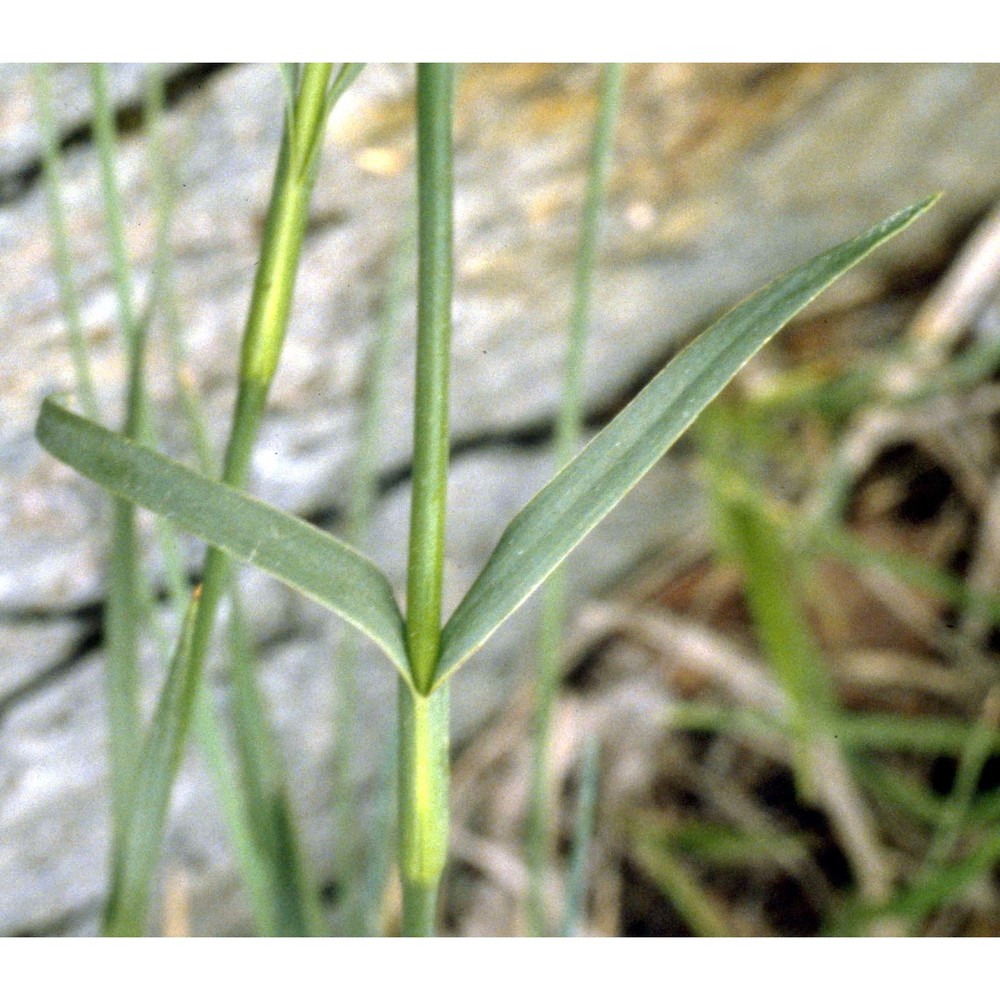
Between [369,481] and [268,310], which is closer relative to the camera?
[268,310]

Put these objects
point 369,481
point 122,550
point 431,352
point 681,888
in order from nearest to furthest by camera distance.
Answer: point 431,352
point 122,550
point 369,481
point 681,888

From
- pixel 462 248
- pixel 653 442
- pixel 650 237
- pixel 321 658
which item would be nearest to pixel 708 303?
pixel 650 237

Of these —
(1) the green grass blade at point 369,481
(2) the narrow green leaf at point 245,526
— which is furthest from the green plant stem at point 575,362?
(2) the narrow green leaf at point 245,526

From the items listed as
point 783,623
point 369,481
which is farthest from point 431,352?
point 783,623

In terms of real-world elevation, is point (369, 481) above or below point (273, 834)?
above

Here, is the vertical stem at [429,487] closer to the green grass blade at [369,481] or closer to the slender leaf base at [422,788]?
the slender leaf base at [422,788]

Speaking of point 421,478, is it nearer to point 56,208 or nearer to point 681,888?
point 56,208

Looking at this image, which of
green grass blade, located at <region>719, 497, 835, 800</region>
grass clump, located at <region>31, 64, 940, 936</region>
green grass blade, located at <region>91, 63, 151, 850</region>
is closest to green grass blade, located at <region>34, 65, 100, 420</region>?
green grass blade, located at <region>91, 63, 151, 850</region>
